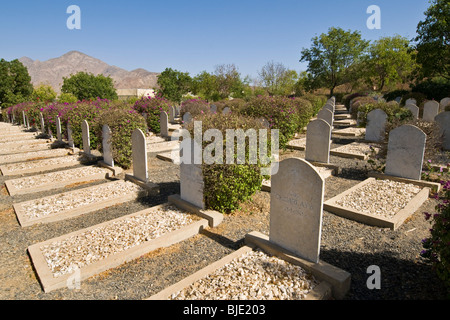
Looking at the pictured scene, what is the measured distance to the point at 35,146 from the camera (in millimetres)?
11930

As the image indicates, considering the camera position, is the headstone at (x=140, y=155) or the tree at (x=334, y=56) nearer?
the headstone at (x=140, y=155)

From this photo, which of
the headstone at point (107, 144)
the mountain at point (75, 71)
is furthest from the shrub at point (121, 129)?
the mountain at point (75, 71)

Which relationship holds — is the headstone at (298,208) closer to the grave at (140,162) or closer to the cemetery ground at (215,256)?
the cemetery ground at (215,256)

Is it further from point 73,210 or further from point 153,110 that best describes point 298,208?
point 153,110

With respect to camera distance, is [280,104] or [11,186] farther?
[280,104]

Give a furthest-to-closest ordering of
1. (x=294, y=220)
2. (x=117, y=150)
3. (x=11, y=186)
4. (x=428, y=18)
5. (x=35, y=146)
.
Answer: (x=428, y=18), (x=35, y=146), (x=117, y=150), (x=11, y=186), (x=294, y=220)

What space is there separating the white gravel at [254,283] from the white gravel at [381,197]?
94.2 inches

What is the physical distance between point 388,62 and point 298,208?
136ft

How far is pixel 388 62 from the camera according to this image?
1447 inches

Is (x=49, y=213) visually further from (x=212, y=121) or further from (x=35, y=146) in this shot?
(x=35, y=146)

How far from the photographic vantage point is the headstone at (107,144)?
7564 millimetres
